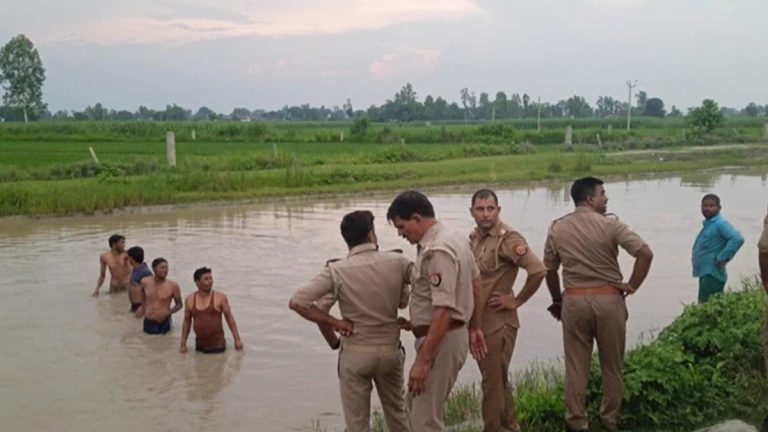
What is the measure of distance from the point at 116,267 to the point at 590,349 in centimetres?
863

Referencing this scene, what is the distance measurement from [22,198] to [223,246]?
7.24 metres

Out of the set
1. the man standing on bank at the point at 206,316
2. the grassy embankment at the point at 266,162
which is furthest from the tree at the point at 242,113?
the man standing on bank at the point at 206,316

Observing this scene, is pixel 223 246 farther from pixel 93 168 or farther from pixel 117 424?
pixel 93 168

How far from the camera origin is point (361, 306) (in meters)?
5.06

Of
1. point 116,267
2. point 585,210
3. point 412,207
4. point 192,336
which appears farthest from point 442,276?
point 116,267

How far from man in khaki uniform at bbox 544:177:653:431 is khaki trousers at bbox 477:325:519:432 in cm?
50

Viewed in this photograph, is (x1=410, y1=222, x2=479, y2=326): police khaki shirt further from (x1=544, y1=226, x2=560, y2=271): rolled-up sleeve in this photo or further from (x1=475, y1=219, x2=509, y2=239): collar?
(x1=544, y1=226, x2=560, y2=271): rolled-up sleeve

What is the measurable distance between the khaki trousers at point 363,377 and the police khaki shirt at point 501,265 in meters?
0.88

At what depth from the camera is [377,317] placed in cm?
508

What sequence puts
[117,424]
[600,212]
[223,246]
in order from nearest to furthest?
[600,212], [117,424], [223,246]

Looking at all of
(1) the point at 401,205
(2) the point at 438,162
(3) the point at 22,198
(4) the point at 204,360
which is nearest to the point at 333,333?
(1) the point at 401,205

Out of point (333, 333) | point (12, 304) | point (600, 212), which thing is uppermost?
point (600, 212)

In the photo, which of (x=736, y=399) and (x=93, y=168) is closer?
(x=736, y=399)

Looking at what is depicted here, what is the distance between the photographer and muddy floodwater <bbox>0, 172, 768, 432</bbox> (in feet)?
28.2
